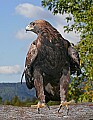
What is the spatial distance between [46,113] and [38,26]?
152 centimetres

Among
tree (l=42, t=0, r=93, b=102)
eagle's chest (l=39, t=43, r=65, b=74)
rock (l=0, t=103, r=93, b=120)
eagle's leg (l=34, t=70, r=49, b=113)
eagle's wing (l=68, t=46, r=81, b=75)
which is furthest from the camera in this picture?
tree (l=42, t=0, r=93, b=102)

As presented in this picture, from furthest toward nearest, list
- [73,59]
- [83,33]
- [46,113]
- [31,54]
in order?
[83,33] < [73,59] < [31,54] < [46,113]

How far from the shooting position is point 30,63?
6.32 metres

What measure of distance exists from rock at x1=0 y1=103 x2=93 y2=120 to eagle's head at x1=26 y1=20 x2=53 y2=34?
51.2 inches

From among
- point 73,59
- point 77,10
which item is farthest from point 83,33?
point 73,59

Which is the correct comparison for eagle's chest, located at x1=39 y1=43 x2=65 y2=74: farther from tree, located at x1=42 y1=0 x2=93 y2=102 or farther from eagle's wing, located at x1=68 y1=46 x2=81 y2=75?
tree, located at x1=42 y1=0 x2=93 y2=102

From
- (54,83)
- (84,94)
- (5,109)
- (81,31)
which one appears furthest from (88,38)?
(5,109)

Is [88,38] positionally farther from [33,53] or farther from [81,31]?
[33,53]

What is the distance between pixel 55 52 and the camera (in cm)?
611

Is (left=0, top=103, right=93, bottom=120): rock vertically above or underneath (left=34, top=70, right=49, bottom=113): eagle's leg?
underneath

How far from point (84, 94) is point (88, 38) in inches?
96.3

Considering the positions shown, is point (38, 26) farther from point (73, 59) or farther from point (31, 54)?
point (73, 59)

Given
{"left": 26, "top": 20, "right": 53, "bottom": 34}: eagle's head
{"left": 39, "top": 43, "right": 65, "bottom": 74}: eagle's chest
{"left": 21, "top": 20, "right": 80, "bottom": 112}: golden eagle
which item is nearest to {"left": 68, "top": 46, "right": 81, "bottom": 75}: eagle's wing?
{"left": 21, "top": 20, "right": 80, "bottom": 112}: golden eagle

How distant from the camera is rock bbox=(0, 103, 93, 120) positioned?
17.1ft
